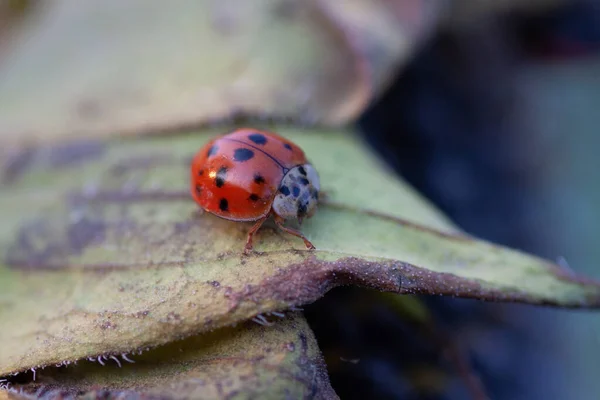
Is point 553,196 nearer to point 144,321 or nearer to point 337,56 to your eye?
point 337,56

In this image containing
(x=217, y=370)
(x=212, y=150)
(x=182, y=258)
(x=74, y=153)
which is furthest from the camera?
(x=74, y=153)

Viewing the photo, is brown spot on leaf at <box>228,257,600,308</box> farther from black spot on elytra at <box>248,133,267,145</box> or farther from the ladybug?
black spot on elytra at <box>248,133,267,145</box>

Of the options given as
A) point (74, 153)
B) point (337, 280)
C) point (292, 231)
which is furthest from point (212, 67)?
point (337, 280)

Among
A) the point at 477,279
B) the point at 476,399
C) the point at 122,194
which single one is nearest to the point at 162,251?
the point at 122,194

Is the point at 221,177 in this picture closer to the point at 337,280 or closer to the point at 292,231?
the point at 292,231

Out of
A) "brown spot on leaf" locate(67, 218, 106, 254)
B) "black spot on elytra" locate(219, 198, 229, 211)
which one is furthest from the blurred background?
"brown spot on leaf" locate(67, 218, 106, 254)

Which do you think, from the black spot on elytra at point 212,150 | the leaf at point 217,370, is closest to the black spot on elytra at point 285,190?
the black spot on elytra at point 212,150
